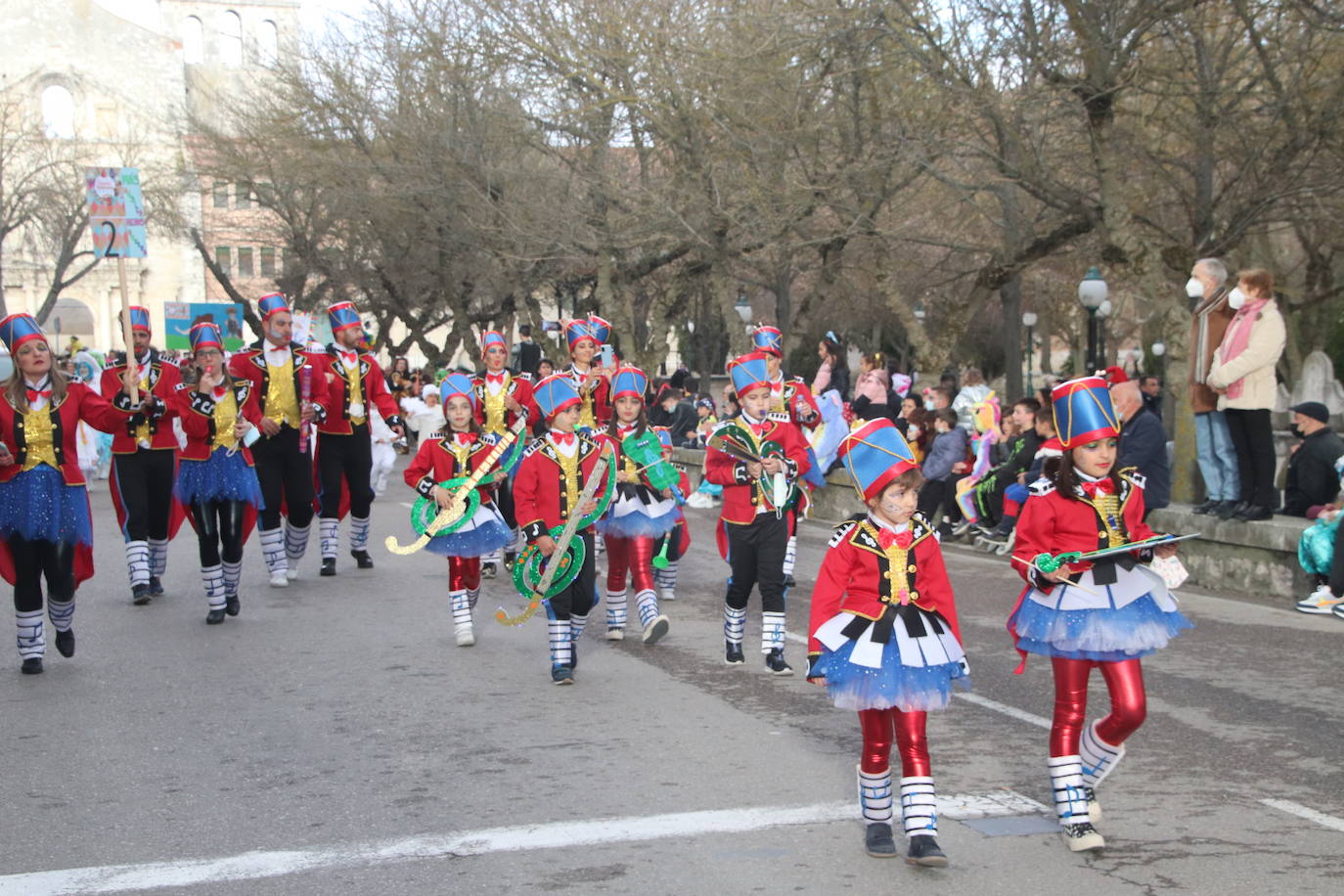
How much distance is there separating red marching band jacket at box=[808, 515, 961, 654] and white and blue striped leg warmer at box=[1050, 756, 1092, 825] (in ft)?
2.09

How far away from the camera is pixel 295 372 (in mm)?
12656

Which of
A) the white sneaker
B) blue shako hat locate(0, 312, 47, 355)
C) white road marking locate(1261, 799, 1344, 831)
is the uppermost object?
blue shako hat locate(0, 312, 47, 355)

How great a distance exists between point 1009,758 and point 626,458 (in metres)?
3.88

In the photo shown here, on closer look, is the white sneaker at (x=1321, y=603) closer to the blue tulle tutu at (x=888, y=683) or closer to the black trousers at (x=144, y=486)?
the blue tulle tutu at (x=888, y=683)

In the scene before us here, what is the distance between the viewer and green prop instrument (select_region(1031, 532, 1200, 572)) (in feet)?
18.7

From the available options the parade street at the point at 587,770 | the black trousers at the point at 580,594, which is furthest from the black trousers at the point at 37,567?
the black trousers at the point at 580,594

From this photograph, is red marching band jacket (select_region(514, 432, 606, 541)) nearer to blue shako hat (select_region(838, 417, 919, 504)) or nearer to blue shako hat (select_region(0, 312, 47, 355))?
blue shako hat (select_region(0, 312, 47, 355))

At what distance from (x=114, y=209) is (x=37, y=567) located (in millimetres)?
3494

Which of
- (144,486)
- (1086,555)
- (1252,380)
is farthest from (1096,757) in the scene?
(144,486)

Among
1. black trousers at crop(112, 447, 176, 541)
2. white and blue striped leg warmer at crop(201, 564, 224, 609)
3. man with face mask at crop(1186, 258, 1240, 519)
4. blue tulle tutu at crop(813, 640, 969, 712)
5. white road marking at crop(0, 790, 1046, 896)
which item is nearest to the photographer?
white road marking at crop(0, 790, 1046, 896)

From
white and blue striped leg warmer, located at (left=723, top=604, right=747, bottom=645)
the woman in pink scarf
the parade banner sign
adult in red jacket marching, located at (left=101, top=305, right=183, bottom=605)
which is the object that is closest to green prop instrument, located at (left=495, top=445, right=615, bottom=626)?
white and blue striped leg warmer, located at (left=723, top=604, right=747, bottom=645)

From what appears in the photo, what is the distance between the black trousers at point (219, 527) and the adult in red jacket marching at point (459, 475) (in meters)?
1.54

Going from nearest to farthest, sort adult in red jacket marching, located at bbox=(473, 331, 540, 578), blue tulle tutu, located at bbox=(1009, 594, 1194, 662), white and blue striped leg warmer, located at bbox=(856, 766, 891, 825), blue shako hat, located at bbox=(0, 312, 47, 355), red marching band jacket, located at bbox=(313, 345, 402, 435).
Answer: white and blue striped leg warmer, located at bbox=(856, 766, 891, 825), blue tulle tutu, located at bbox=(1009, 594, 1194, 662), blue shako hat, located at bbox=(0, 312, 47, 355), red marching band jacket, located at bbox=(313, 345, 402, 435), adult in red jacket marching, located at bbox=(473, 331, 540, 578)

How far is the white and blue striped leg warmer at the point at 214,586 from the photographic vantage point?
1079 centimetres
